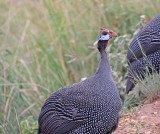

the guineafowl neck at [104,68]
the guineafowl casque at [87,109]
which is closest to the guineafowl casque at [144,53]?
the guineafowl neck at [104,68]

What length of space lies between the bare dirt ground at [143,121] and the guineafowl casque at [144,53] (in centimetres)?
45

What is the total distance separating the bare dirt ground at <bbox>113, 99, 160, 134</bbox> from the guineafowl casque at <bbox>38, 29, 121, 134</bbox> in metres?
0.21

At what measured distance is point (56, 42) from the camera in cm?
735

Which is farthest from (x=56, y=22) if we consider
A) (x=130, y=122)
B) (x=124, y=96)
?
(x=130, y=122)

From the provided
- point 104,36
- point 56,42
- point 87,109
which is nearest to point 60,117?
point 87,109

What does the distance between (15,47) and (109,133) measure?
2.80m

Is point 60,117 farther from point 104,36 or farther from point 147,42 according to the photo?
point 147,42

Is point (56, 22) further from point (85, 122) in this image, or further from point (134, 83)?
point (85, 122)

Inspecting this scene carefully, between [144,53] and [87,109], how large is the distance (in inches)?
53.7

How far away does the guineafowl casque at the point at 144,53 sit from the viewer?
19.2 feet

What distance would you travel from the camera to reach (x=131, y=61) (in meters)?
6.03

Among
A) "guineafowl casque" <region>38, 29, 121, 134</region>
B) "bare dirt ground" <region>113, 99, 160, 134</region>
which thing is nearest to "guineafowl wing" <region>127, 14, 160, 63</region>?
"bare dirt ground" <region>113, 99, 160, 134</region>

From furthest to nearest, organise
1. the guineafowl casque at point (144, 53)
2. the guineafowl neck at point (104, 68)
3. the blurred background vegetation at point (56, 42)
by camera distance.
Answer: the blurred background vegetation at point (56, 42) → the guineafowl casque at point (144, 53) → the guineafowl neck at point (104, 68)

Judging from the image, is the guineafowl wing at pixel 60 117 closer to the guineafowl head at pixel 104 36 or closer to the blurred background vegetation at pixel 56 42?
the guineafowl head at pixel 104 36
